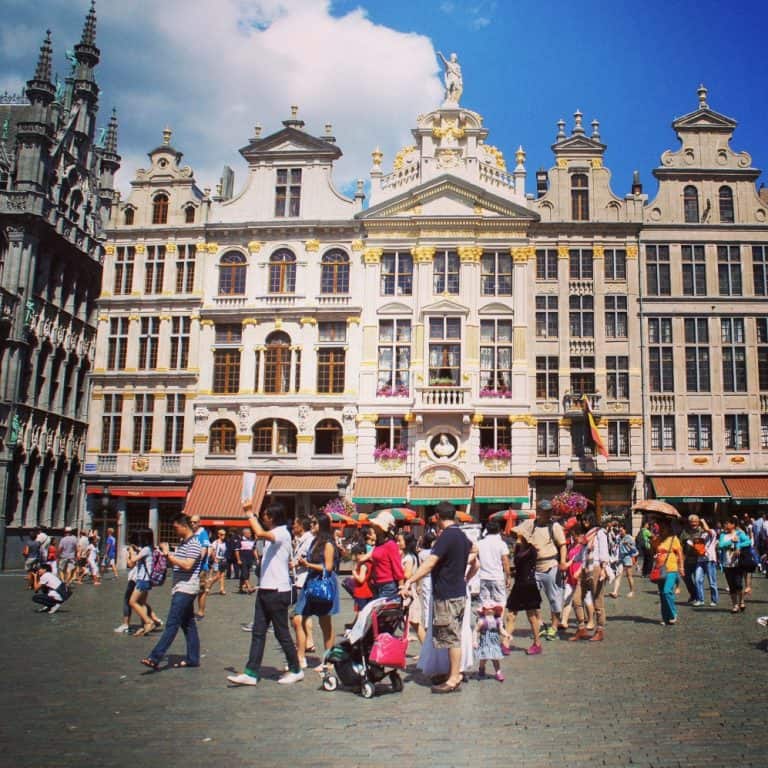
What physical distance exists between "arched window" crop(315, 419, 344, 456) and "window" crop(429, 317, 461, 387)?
4674mm

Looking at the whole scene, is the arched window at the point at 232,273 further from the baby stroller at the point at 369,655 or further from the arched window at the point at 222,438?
the baby stroller at the point at 369,655

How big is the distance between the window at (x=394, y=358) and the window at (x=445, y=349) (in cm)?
108

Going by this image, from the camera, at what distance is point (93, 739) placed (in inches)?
301

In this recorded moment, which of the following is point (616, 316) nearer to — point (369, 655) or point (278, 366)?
point (278, 366)

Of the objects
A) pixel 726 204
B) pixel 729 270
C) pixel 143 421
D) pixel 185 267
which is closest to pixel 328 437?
pixel 143 421

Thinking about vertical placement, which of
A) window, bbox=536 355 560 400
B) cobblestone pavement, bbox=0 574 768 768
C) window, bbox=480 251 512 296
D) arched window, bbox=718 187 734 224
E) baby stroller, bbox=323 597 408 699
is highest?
arched window, bbox=718 187 734 224

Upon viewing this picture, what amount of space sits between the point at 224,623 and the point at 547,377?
23963 millimetres

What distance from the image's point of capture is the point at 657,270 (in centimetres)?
3844

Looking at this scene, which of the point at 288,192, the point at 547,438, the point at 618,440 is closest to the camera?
the point at 618,440

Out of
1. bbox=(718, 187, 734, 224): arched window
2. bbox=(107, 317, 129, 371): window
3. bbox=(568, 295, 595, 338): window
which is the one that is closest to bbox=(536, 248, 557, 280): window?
bbox=(568, 295, 595, 338): window

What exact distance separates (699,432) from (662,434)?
5.26 feet

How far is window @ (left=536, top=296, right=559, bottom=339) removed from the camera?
126ft

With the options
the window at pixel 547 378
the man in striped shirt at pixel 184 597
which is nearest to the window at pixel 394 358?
the window at pixel 547 378

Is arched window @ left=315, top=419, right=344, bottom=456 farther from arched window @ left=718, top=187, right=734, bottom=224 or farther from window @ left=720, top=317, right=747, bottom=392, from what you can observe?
arched window @ left=718, top=187, right=734, bottom=224
